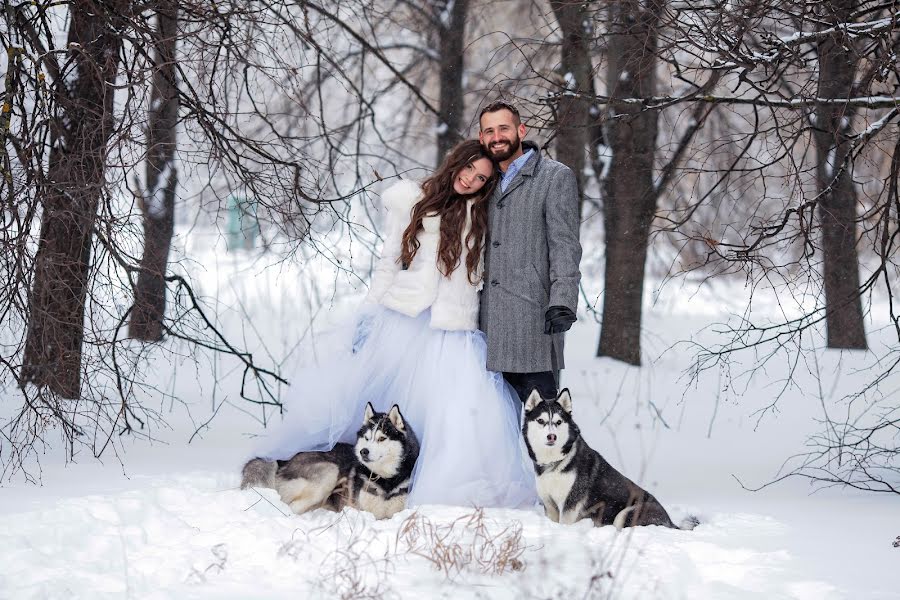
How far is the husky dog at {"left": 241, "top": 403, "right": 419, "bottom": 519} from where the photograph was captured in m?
5.23

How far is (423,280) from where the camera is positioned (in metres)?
5.50

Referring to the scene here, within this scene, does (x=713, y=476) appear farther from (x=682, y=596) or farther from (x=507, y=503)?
(x=682, y=596)

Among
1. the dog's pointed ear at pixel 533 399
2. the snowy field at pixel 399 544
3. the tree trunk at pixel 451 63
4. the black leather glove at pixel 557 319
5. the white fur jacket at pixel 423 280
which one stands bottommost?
the snowy field at pixel 399 544

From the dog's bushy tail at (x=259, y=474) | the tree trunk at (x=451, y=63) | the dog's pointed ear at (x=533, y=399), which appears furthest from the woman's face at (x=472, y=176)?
the tree trunk at (x=451, y=63)

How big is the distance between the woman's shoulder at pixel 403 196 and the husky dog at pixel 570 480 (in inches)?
55.2

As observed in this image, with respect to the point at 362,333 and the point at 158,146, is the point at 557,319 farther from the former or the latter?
the point at 158,146

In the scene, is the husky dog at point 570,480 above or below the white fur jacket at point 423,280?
below

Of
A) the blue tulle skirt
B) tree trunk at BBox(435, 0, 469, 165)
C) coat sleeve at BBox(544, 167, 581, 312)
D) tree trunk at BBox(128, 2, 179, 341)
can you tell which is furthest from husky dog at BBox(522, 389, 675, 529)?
tree trunk at BBox(435, 0, 469, 165)

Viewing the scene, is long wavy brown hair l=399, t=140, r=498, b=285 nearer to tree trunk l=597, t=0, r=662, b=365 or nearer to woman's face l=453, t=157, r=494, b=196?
woman's face l=453, t=157, r=494, b=196

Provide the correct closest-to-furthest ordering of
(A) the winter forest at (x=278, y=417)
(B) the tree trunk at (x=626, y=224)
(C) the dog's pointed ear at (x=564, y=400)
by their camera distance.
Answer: (A) the winter forest at (x=278, y=417)
(C) the dog's pointed ear at (x=564, y=400)
(B) the tree trunk at (x=626, y=224)

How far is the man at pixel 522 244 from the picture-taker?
17.5 feet

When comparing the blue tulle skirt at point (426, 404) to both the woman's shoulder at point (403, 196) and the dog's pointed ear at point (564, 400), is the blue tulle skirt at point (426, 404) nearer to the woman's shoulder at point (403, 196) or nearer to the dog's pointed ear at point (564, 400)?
the dog's pointed ear at point (564, 400)

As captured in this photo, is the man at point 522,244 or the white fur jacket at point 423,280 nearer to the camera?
the man at point 522,244

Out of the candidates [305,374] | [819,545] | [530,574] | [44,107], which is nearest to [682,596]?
[530,574]
